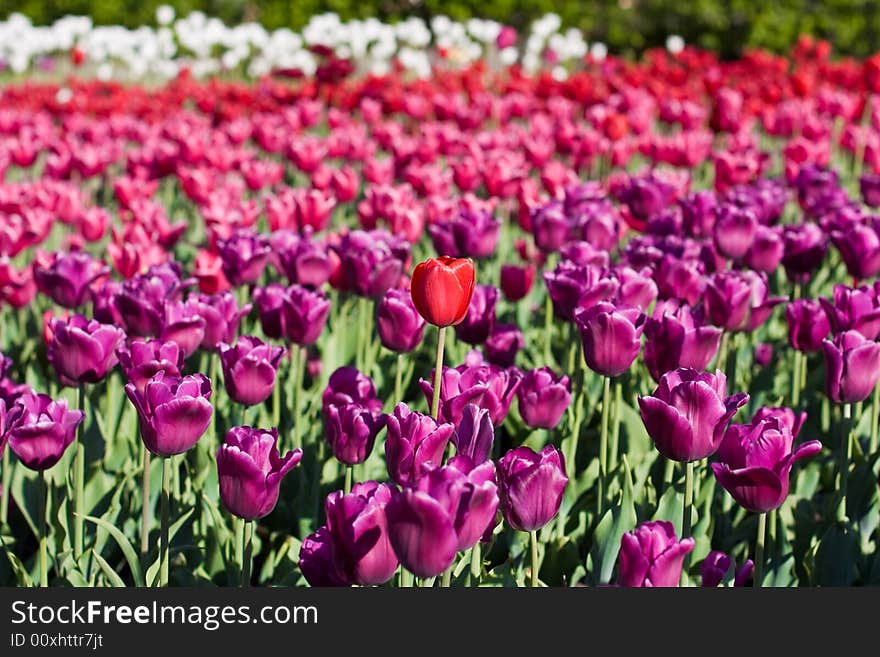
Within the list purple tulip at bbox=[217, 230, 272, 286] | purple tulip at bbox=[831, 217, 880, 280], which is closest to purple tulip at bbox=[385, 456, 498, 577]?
purple tulip at bbox=[217, 230, 272, 286]

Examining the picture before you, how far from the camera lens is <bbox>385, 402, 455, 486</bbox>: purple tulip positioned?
182 centimetres

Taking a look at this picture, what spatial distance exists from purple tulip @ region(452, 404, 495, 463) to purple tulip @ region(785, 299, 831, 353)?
1282 millimetres

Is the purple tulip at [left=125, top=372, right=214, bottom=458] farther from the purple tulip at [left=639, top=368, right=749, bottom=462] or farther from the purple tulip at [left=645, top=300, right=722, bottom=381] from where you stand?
the purple tulip at [left=645, top=300, right=722, bottom=381]

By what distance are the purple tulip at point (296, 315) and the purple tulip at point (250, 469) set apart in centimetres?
85

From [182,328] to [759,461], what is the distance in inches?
50.1

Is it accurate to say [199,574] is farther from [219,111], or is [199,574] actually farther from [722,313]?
[219,111]

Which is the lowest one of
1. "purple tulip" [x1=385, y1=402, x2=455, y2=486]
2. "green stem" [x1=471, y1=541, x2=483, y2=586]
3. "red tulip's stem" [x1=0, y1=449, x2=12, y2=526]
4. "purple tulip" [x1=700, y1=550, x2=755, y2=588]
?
"red tulip's stem" [x1=0, y1=449, x2=12, y2=526]

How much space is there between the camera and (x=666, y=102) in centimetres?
711

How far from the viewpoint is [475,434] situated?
1829 millimetres

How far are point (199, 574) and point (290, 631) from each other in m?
0.75

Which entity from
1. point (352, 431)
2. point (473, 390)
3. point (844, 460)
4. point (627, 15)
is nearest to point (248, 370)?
point (352, 431)

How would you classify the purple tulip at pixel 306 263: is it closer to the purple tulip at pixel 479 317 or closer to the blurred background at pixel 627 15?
the purple tulip at pixel 479 317

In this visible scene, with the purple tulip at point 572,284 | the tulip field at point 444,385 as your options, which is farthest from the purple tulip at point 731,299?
the purple tulip at point 572,284

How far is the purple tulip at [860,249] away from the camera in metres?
3.31
